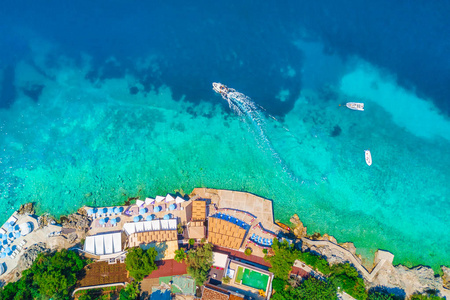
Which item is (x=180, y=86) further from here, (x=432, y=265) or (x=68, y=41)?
(x=432, y=265)

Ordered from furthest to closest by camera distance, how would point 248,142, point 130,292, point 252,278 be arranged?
1. point 248,142
2. point 252,278
3. point 130,292

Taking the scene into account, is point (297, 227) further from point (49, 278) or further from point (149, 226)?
point (49, 278)

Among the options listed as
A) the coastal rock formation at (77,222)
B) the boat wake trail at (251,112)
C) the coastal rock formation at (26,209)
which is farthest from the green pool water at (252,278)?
the coastal rock formation at (26,209)

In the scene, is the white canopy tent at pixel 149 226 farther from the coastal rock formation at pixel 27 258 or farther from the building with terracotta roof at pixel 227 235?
the coastal rock formation at pixel 27 258

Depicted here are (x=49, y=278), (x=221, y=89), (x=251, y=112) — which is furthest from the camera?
(x=221, y=89)

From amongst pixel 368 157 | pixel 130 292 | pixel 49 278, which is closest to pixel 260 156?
pixel 368 157

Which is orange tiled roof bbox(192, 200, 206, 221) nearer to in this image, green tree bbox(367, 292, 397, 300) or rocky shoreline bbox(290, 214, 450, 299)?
rocky shoreline bbox(290, 214, 450, 299)

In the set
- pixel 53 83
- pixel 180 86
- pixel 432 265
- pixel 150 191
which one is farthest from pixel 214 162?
pixel 432 265
